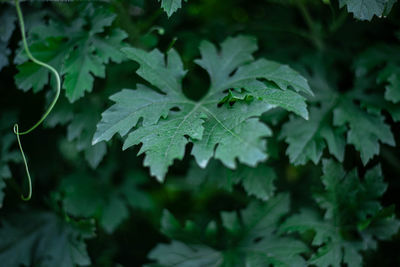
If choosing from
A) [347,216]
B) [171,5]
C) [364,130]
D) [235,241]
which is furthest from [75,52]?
[347,216]

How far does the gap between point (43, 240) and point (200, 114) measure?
1257mm

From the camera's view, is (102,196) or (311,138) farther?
(102,196)

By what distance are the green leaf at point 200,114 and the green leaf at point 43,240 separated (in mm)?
684

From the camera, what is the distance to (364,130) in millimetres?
1747

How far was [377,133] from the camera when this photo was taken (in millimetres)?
1732

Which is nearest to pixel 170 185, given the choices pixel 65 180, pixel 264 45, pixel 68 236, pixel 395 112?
pixel 65 180

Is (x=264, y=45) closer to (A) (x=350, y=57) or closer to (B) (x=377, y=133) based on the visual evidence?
(A) (x=350, y=57)

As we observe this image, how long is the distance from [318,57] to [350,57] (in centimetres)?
26

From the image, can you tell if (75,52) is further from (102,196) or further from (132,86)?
(102,196)

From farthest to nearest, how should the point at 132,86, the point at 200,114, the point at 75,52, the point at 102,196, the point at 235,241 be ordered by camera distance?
the point at 102,196, the point at 132,86, the point at 235,241, the point at 75,52, the point at 200,114

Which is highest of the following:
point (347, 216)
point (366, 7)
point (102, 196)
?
point (366, 7)

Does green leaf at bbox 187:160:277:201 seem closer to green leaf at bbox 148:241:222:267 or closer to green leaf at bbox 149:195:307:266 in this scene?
green leaf at bbox 149:195:307:266

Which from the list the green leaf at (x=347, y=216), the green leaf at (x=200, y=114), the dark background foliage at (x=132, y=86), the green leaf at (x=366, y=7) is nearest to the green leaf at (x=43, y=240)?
the dark background foliage at (x=132, y=86)

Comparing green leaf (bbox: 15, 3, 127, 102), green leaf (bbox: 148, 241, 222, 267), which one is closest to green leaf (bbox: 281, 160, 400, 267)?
green leaf (bbox: 148, 241, 222, 267)
